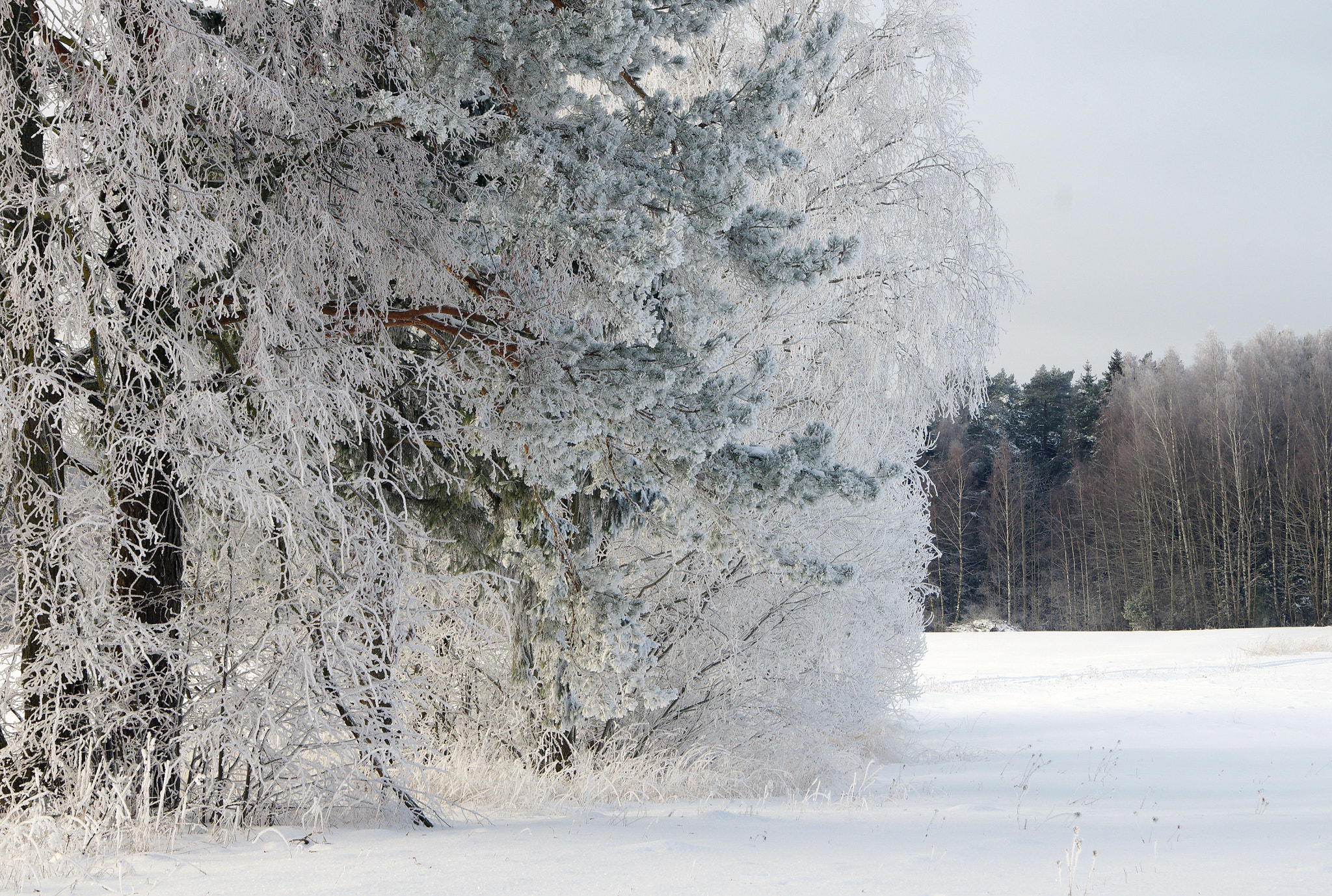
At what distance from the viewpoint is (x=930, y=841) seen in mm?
4430

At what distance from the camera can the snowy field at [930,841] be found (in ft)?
11.3

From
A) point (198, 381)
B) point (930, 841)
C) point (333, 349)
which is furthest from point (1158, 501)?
point (198, 381)

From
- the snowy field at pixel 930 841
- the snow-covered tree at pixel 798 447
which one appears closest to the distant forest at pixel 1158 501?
the snowy field at pixel 930 841

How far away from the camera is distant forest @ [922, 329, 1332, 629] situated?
28609 mm

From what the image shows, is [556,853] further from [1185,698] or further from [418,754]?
[1185,698]

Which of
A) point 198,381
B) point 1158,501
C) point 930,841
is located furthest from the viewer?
point 1158,501

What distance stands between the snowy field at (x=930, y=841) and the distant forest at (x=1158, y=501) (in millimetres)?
16480

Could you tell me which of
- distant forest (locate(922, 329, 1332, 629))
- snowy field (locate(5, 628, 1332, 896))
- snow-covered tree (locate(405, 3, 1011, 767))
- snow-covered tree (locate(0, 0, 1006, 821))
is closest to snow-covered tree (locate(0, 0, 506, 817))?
snow-covered tree (locate(0, 0, 1006, 821))

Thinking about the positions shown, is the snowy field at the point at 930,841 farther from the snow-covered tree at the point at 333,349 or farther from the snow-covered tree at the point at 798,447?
the snow-covered tree at the point at 798,447

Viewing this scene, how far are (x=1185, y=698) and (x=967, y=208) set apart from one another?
821 cm

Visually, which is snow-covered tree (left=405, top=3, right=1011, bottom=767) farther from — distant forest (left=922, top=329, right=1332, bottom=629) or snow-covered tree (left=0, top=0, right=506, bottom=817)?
distant forest (left=922, top=329, right=1332, bottom=629)

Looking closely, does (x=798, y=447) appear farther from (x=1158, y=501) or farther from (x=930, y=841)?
(x=1158, y=501)

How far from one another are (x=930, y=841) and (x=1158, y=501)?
29824 mm

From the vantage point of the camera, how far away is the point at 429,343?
19.1 ft
